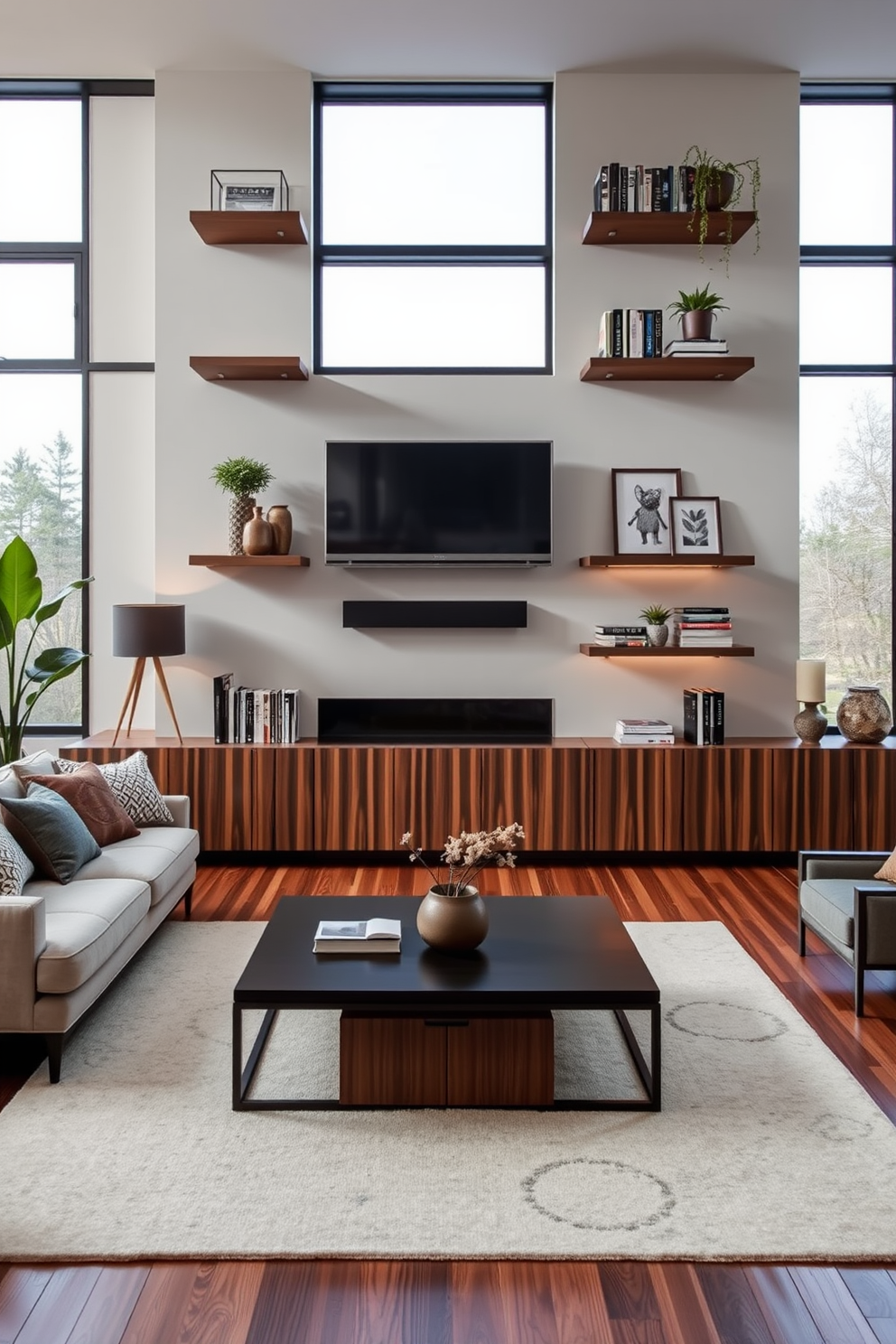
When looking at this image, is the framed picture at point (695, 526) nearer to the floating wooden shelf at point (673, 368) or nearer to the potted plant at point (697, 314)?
the floating wooden shelf at point (673, 368)

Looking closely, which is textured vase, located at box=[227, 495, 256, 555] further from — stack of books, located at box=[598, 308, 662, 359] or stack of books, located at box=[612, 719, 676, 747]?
→ stack of books, located at box=[612, 719, 676, 747]

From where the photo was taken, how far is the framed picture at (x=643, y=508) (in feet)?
17.4

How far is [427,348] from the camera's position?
214 inches

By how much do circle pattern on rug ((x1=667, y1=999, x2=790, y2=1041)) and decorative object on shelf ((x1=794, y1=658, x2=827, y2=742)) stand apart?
84.9 inches

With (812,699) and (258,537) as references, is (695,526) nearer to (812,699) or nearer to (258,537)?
(812,699)

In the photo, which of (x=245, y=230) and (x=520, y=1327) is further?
(x=245, y=230)

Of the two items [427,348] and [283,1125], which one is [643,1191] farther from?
[427,348]

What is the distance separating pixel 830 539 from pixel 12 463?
444 centimetres

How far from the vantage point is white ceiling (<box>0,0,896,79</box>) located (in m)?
4.69

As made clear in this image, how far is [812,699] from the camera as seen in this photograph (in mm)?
5105

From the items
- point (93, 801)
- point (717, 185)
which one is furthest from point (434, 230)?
point (93, 801)

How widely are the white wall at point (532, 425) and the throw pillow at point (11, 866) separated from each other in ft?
7.44

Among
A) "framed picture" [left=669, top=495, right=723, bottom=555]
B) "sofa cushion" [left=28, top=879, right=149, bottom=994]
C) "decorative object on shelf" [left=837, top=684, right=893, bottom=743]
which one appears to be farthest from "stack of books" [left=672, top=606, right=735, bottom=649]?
"sofa cushion" [left=28, top=879, right=149, bottom=994]

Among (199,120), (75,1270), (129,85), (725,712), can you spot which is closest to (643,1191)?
(75,1270)
